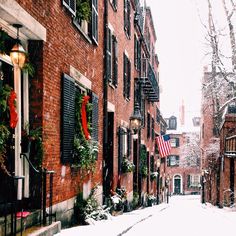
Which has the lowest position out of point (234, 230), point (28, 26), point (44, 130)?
point (234, 230)

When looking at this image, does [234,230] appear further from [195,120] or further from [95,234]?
[195,120]

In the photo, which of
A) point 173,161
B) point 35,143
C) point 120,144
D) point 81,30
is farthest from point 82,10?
point 173,161

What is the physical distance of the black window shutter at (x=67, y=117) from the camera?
920cm

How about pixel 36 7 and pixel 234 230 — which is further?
pixel 234 230

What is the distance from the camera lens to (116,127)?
16.7 metres

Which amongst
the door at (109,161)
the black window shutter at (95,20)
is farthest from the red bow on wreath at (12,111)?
the door at (109,161)

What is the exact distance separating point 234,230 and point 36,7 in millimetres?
5973

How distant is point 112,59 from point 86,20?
484 cm

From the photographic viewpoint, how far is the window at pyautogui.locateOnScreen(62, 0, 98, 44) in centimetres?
983

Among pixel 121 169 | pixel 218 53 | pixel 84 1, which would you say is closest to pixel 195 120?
pixel 218 53

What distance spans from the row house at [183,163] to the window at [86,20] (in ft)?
→ 186

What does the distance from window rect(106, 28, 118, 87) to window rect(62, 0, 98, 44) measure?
2193 millimetres

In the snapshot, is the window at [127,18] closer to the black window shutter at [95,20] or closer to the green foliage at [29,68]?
the black window shutter at [95,20]

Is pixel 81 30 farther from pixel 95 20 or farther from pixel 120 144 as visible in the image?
pixel 120 144
